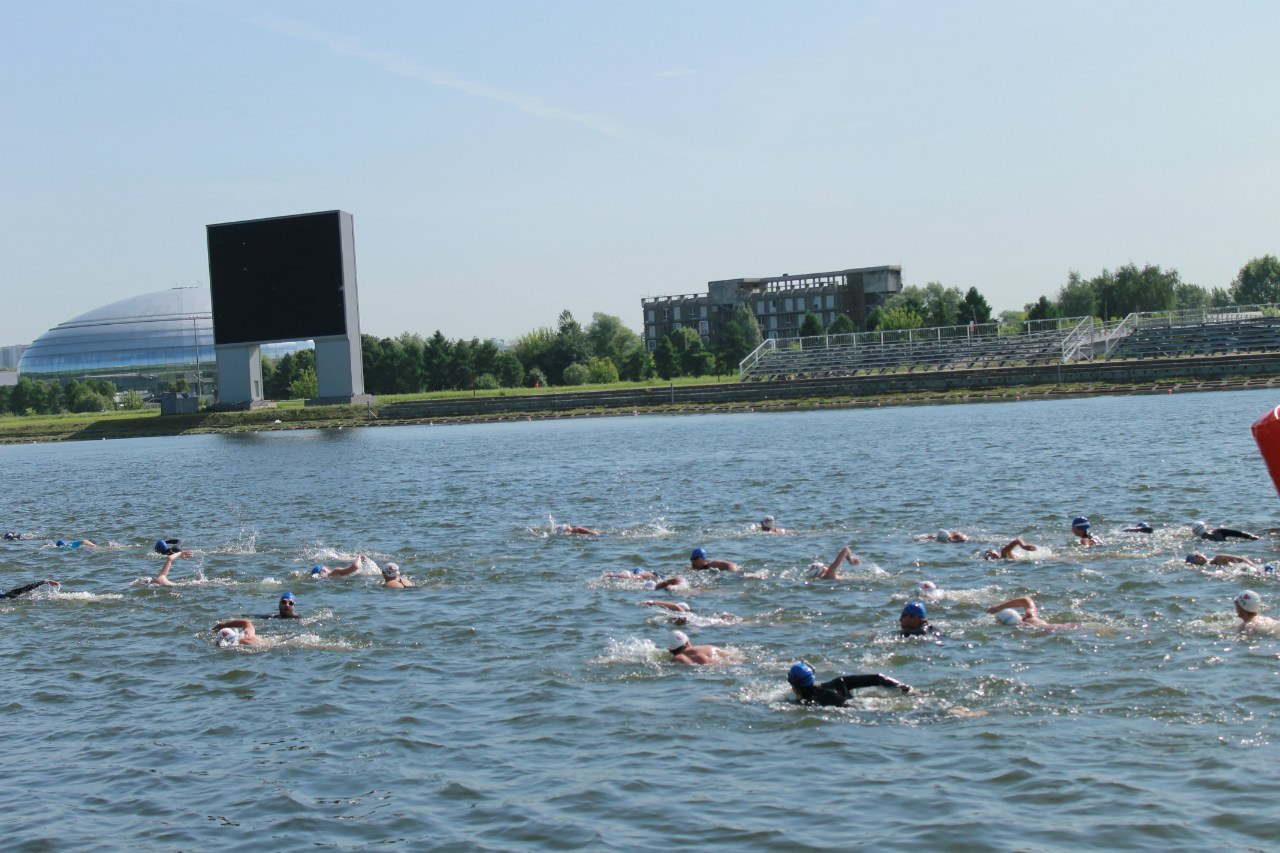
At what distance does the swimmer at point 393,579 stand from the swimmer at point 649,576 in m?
3.92

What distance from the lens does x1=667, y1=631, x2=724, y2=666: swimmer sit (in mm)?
17000

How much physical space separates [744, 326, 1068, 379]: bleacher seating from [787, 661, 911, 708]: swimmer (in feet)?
250

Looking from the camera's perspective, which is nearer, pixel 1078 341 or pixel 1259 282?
pixel 1078 341

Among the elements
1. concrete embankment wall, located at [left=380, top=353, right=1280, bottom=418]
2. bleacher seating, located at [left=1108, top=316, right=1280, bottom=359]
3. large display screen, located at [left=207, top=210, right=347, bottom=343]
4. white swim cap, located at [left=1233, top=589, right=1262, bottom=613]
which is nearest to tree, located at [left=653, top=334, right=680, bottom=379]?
concrete embankment wall, located at [left=380, top=353, right=1280, bottom=418]

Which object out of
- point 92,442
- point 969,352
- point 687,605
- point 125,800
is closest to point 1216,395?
point 969,352

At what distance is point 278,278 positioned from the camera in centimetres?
9219

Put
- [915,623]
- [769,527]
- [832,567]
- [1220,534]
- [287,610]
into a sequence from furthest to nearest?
[769,527] < [1220,534] < [832,567] < [287,610] < [915,623]

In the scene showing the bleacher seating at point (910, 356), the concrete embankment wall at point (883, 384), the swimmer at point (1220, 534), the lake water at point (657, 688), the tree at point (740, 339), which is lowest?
the lake water at point (657, 688)

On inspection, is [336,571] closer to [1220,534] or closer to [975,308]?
[1220,534]

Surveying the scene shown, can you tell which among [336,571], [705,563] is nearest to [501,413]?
[336,571]

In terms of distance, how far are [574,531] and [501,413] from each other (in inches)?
2739

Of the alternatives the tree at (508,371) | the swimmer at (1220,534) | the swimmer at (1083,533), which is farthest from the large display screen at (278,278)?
the swimmer at (1220,534)

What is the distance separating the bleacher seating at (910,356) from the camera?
9000 centimetres

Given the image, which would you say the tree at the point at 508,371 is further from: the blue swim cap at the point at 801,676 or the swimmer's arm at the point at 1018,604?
the blue swim cap at the point at 801,676
